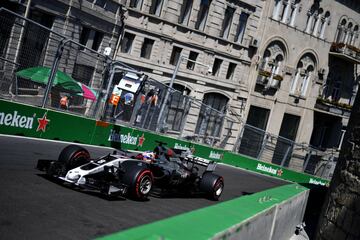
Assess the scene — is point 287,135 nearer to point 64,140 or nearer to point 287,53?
point 287,53

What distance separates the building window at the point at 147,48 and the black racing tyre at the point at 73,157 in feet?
70.4

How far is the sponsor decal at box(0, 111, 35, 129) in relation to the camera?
11.7m

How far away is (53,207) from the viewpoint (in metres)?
7.04

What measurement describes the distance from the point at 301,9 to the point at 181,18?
1144 centimetres

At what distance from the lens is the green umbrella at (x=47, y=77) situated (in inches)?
474

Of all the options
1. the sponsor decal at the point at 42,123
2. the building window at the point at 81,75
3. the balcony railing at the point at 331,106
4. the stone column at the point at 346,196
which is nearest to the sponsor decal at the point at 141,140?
the building window at the point at 81,75

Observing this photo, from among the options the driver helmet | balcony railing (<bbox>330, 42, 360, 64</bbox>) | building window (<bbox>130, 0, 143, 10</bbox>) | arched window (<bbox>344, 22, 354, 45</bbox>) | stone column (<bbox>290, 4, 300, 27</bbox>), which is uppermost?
arched window (<bbox>344, 22, 354, 45</bbox>)

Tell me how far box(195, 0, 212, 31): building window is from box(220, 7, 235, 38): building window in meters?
1.77

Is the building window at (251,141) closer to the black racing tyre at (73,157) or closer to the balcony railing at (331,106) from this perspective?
the balcony railing at (331,106)

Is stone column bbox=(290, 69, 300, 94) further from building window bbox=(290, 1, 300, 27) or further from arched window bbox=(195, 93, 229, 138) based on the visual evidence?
arched window bbox=(195, 93, 229, 138)

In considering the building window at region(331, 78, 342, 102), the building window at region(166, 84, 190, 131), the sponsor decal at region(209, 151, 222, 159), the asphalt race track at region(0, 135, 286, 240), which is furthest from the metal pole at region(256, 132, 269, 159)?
the building window at region(331, 78, 342, 102)

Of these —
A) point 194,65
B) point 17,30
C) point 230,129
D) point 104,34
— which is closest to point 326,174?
point 230,129

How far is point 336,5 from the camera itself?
135 ft

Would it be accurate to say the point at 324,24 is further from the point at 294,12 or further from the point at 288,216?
the point at 288,216
